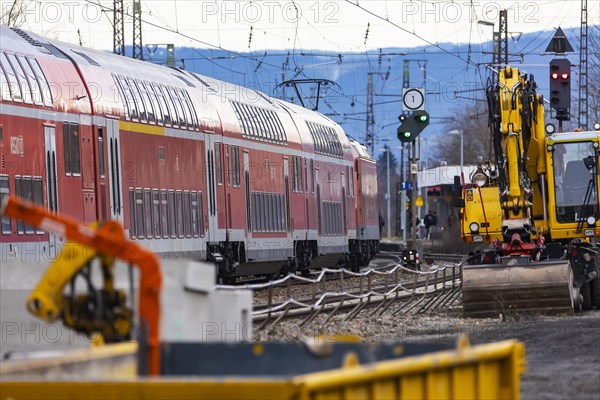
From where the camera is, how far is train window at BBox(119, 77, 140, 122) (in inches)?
882

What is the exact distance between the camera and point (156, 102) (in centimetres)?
2408

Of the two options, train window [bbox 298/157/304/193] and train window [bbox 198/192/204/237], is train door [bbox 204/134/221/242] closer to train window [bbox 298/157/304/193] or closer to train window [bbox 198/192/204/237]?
train window [bbox 198/192/204/237]

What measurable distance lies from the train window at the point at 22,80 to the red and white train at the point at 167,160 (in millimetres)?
27

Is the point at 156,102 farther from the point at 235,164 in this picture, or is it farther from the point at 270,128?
the point at 270,128

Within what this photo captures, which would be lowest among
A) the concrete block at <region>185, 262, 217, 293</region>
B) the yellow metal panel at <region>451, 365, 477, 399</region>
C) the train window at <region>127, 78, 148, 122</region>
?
the yellow metal panel at <region>451, 365, 477, 399</region>

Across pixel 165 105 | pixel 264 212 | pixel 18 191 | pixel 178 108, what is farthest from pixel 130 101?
pixel 264 212

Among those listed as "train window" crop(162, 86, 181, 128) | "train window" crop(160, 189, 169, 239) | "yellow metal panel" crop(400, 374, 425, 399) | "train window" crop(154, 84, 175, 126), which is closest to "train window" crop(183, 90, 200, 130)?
"train window" crop(162, 86, 181, 128)

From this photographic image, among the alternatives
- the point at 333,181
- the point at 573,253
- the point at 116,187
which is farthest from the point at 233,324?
the point at 333,181

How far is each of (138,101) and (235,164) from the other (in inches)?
223

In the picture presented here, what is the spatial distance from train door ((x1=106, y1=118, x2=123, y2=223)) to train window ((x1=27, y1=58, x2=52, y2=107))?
6.34 feet

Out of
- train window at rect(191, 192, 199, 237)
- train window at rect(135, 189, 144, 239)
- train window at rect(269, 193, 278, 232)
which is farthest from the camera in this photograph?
train window at rect(269, 193, 278, 232)

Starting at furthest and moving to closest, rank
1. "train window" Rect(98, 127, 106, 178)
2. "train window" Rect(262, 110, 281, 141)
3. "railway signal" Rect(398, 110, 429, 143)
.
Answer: "railway signal" Rect(398, 110, 429, 143) → "train window" Rect(262, 110, 281, 141) → "train window" Rect(98, 127, 106, 178)

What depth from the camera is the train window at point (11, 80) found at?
18078mm

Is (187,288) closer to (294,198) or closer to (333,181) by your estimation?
(294,198)
